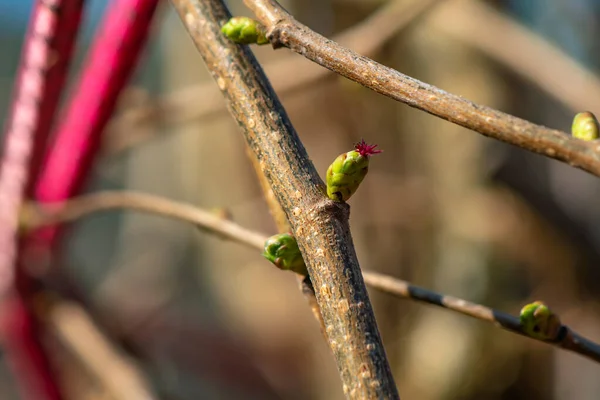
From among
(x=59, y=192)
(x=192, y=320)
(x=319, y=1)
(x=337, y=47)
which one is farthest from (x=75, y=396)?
(x=192, y=320)

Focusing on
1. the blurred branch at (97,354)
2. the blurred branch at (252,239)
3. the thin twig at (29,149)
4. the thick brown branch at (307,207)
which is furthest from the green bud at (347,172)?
the blurred branch at (97,354)

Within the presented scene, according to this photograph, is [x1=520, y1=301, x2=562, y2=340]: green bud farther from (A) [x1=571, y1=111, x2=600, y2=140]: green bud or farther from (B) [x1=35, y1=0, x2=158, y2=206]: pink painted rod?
(B) [x1=35, y1=0, x2=158, y2=206]: pink painted rod

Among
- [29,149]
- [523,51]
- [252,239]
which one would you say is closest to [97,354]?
[29,149]

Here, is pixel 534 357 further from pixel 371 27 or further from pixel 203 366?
pixel 203 366

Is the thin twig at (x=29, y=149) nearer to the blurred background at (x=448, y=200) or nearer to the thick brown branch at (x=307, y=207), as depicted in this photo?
the blurred background at (x=448, y=200)

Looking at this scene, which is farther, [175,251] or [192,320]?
[192,320]

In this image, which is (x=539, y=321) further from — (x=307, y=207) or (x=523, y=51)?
(x=523, y=51)
